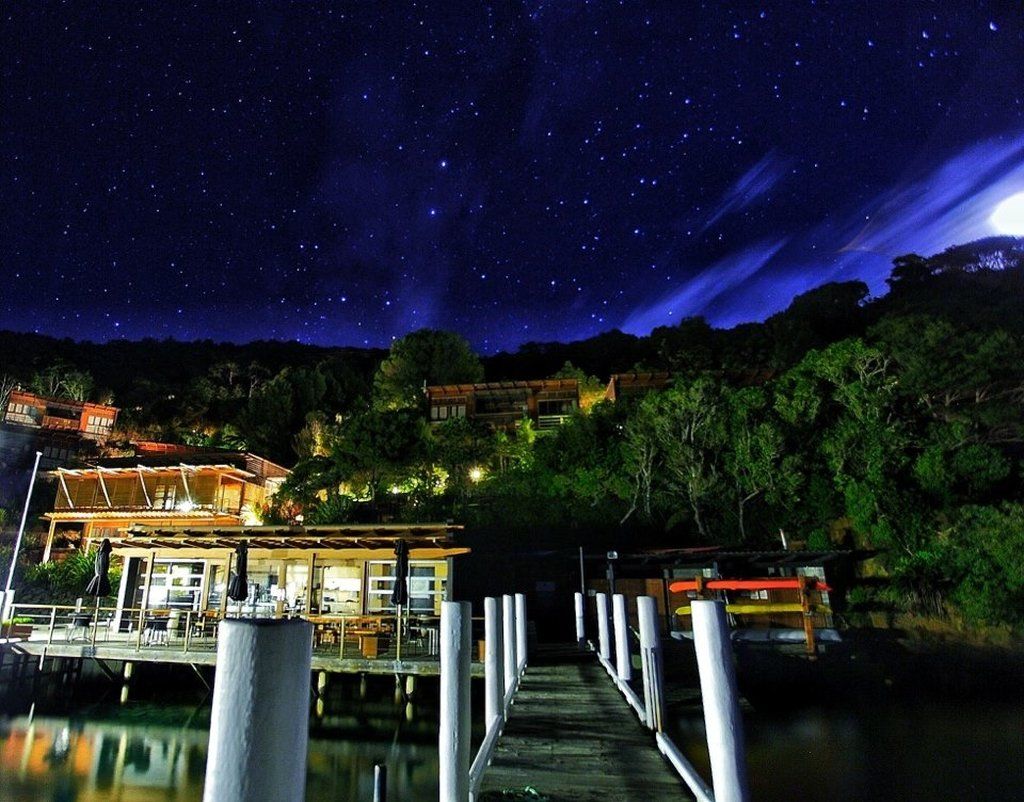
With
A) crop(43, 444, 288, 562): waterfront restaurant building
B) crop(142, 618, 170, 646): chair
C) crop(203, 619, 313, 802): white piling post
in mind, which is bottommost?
crop(142, 618, 170, 646): chair

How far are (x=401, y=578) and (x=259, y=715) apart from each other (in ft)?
47.6

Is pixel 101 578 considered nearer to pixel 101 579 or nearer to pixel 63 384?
pixel 101 579

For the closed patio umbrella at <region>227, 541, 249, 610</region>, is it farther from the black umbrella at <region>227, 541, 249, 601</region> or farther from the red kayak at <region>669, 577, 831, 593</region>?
the red kayak at <region>669, 577, 831, 593</region>

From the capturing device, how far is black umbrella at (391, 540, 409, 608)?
14624 mm

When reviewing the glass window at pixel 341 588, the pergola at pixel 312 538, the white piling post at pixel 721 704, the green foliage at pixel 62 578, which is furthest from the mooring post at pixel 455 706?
the green foliage at pixel 62 578

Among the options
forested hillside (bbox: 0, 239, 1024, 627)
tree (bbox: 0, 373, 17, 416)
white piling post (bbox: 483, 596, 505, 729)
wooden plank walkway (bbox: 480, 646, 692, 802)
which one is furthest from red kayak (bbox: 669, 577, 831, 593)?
tree (bbox: 0, 373, 17, 416)

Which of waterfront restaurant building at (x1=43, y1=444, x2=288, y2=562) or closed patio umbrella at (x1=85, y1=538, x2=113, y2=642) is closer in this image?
closed patio umbrella at (x1=85, y1=538, x2=113, y2=642)

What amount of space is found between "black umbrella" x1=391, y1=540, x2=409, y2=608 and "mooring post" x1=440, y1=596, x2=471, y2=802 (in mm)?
10780

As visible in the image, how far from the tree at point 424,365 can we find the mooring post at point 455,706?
4205 centimetres

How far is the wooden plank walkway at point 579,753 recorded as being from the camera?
5301 millimetres

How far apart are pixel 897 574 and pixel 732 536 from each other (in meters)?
5.98

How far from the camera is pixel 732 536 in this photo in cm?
2509

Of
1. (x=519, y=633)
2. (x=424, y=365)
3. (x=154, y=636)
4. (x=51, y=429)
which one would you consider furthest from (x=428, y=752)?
(x=51, y=429)

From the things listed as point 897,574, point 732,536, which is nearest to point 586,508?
point 732,536
